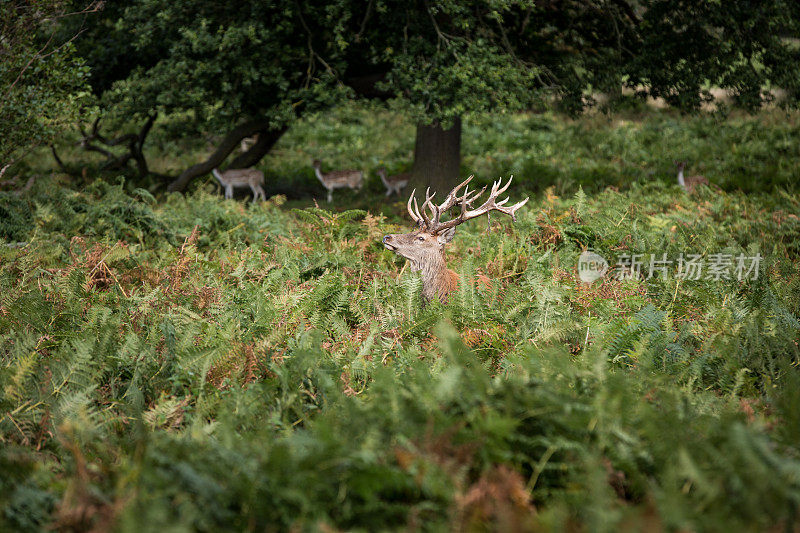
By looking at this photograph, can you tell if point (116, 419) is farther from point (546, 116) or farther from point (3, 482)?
point (546, 116)

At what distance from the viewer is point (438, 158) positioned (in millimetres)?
12750

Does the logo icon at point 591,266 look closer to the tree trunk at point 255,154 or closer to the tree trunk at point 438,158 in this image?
the tree trunk at point 438,158

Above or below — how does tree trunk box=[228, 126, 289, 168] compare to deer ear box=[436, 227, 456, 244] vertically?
below

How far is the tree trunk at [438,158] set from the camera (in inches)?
498

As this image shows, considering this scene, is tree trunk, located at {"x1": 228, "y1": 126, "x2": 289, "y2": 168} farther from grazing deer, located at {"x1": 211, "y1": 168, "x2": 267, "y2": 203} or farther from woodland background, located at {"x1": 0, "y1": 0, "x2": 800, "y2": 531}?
grazing deer, located at {"x1": 211, "y1": 168, "x2": 267, "y2": 203}

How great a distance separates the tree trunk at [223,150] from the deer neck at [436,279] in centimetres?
841

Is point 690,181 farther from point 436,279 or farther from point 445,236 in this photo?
point 436,279

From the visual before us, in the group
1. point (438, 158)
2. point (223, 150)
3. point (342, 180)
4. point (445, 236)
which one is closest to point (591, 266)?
point (445, 236)

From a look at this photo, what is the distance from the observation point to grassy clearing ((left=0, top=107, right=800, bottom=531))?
2068 mm

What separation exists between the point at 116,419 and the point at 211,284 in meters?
2.63

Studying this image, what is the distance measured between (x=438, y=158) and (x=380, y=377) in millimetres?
10462

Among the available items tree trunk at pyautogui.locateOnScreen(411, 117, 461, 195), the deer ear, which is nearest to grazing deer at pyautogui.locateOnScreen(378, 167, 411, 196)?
tree trunk at pyautogui.locateOnScreen(411, 117, 461, 195)

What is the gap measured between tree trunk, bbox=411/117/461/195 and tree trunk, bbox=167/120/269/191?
3442mm

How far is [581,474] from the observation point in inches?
90.5
